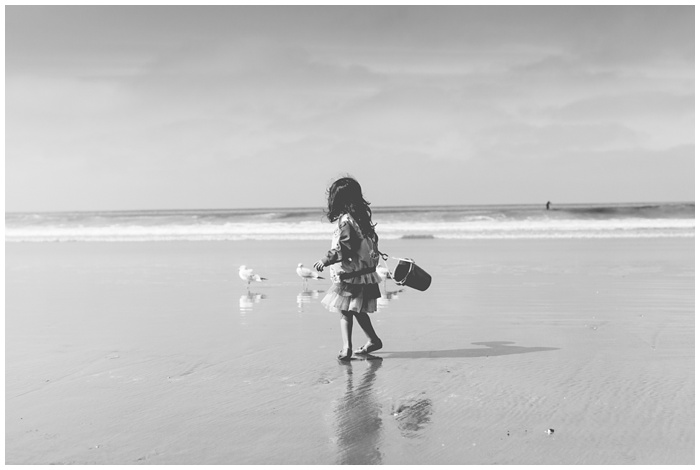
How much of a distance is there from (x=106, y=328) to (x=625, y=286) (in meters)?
6.47

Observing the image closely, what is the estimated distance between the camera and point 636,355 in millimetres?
5016

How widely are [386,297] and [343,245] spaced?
130 inches

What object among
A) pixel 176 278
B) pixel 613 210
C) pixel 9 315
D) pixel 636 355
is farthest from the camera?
pixel 613 210

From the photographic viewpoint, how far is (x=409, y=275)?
5.32 metres

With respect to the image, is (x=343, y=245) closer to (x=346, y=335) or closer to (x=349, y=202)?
(x=349, y=202)

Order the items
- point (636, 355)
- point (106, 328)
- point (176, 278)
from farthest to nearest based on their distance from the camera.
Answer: point (176, 278)
point (106, 328)
point (636, 355)

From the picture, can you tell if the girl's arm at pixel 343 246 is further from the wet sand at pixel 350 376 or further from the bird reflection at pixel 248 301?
the bird reflection at pixel 248 301

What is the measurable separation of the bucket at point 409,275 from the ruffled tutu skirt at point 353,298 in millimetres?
216

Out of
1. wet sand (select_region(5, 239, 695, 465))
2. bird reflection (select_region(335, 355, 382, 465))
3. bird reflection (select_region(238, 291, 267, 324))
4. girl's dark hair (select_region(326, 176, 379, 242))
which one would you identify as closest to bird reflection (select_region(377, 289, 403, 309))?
wet sand (select_region(5, 239, 695, 465))

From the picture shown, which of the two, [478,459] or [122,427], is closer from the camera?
[478,459]

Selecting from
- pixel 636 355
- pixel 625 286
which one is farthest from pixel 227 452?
pixel 625 286

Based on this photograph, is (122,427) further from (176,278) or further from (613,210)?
(613,210)

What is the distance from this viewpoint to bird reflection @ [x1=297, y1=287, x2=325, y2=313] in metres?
7.84

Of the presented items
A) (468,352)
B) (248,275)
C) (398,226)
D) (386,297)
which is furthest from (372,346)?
(398,226)
